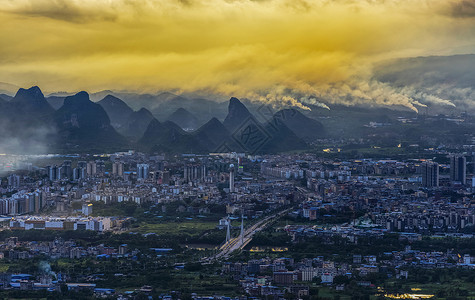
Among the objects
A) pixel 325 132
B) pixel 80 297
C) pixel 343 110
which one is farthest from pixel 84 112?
pixel 80 297

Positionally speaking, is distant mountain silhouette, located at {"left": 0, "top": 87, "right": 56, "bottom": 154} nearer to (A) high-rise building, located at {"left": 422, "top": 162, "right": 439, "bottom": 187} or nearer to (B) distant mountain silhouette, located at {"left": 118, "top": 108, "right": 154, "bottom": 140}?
(B) distant mountain silhouette, located at {"left": 118, "top": 108, "right": 154, "bottom": 140}

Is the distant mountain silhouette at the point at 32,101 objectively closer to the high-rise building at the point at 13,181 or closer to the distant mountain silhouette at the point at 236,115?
the distant mountain silhouette at the point at 236,115

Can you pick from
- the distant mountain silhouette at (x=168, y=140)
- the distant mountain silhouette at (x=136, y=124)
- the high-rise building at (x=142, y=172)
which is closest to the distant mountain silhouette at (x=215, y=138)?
the distant mountain silhouette at (x=168, y=140)

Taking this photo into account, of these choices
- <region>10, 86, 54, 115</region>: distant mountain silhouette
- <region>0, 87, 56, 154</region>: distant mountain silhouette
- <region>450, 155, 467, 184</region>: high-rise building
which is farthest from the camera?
<region>10, 86, 54, 115</region>: distant mountain silhouette

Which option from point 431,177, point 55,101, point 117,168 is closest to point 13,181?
point 117,168

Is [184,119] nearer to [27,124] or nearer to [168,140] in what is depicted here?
[27,124]

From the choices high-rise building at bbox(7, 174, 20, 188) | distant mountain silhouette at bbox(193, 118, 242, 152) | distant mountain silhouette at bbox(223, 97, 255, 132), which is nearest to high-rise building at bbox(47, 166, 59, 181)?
high-rise building at bbox(7, 174, 20, 188)
